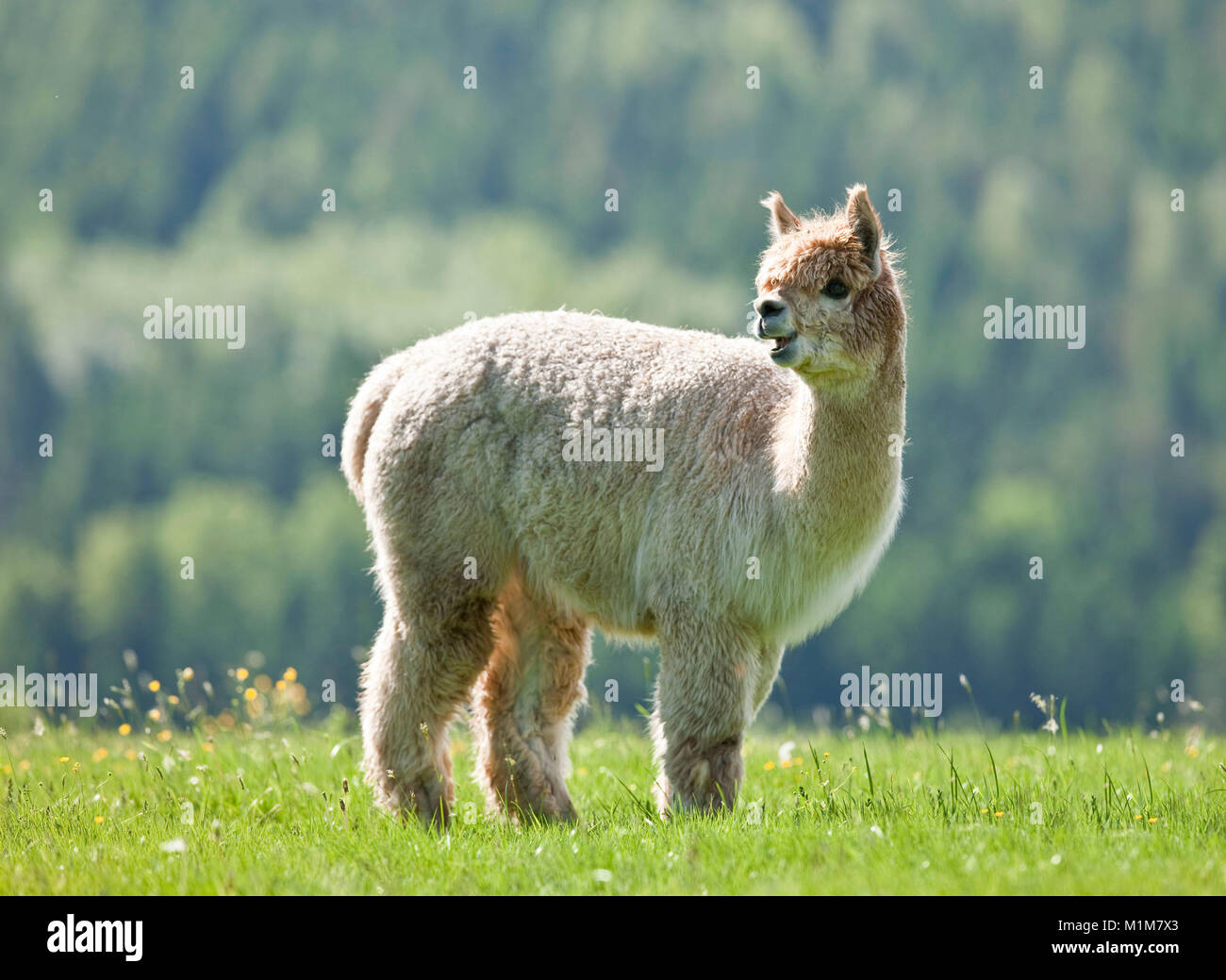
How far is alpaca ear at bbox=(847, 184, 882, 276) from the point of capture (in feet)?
17.4

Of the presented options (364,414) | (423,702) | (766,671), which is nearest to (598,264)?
(364,414)

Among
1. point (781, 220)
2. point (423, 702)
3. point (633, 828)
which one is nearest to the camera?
point (633, 828)

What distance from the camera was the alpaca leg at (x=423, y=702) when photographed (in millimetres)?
6016

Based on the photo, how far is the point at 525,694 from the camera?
6.31 meters

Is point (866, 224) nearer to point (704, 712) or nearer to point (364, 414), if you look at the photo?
point (704, 712)

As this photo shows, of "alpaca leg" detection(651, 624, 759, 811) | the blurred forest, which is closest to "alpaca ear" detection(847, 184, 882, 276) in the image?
"alpaca leg" detection(651, 624, 759, 811)

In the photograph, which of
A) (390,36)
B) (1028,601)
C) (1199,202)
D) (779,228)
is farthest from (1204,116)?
(779,228)

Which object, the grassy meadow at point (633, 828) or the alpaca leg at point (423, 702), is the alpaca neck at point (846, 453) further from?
the alpaca leg at point (423, 702)

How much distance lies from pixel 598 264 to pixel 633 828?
4296cm

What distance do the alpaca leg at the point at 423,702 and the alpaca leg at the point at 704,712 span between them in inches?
36.9

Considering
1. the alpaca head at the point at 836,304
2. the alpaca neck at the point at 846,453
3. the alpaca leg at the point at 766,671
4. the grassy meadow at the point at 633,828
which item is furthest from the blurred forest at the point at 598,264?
the alpaca head at the point at 836,304

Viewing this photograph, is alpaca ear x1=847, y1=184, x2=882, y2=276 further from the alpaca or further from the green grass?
the green grass
